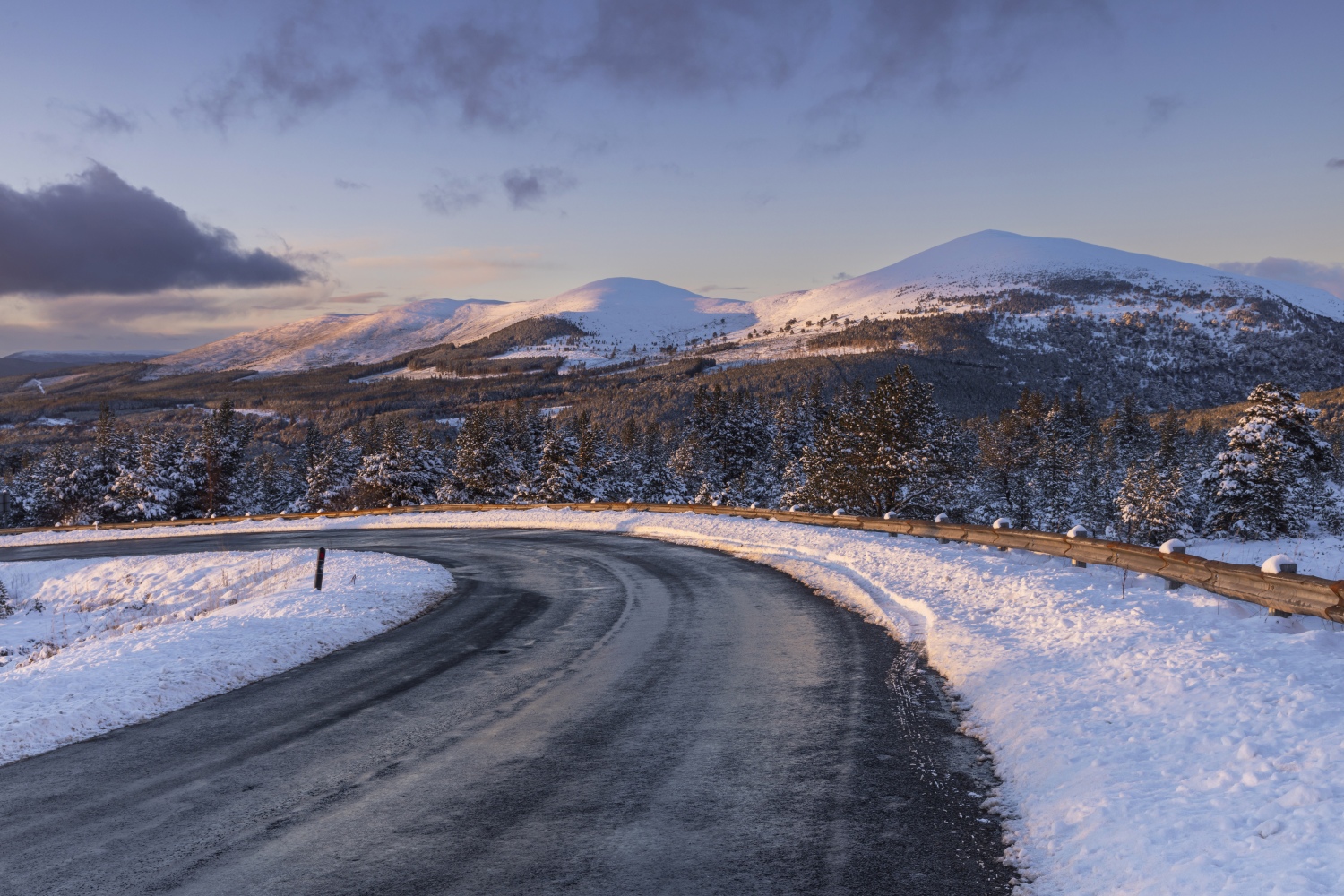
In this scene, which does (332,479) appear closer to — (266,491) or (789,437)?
(266,491)

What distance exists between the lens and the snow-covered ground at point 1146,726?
4.11 meters

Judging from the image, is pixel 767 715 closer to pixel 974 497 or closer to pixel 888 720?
pixel 888 720

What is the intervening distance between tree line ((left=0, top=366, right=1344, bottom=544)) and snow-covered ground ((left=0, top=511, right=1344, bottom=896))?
30.0 metres

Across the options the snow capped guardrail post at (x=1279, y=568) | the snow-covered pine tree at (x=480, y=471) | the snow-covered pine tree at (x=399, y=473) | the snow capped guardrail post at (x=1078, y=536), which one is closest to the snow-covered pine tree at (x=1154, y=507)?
the snow capped guardrail post at (x=1078, y=536)

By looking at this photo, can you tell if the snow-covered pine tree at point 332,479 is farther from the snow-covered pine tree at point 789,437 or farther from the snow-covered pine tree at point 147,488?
the snow-covered pine tree at point 789,437

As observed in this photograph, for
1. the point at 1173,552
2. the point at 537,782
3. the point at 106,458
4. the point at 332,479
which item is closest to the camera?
the point at 537,782

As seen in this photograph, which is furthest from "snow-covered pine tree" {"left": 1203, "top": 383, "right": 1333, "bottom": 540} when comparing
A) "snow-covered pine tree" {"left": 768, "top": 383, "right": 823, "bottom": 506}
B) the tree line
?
"snow-covered pine tree" {"left": 768, "top": 383, "right": 823, "bottom": 506}

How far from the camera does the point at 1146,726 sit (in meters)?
5.91

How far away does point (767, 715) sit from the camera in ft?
23.0

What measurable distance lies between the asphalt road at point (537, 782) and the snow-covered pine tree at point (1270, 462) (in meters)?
36.3

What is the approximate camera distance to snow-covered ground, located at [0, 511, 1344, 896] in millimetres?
4113

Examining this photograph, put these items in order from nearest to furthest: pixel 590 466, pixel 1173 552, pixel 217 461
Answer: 1. pixel 1173 552
2. pixel 590 466
3. pixel 217 461

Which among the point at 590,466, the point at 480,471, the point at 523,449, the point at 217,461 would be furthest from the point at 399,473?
the point at 217,461

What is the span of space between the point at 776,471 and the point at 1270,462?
116ft
